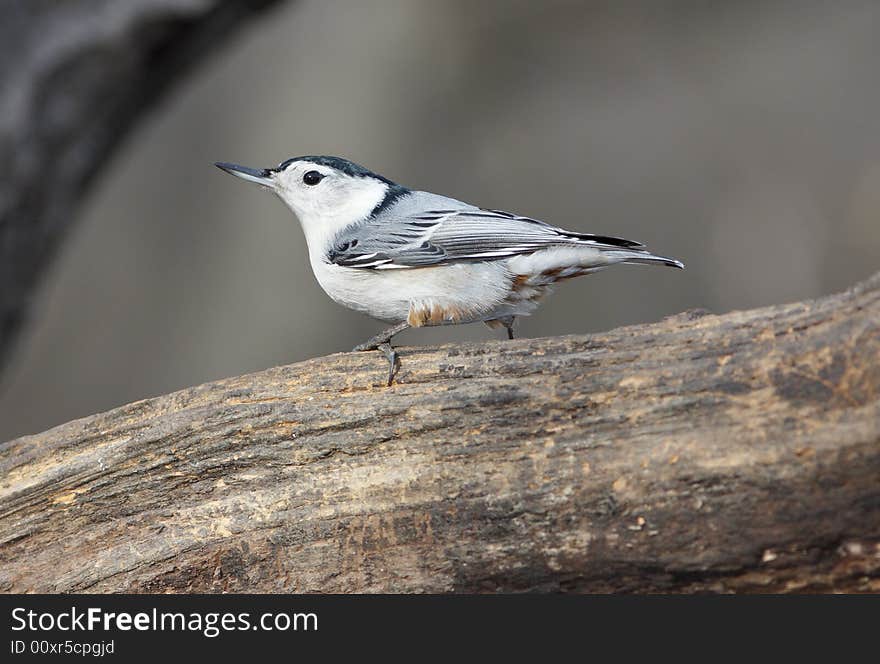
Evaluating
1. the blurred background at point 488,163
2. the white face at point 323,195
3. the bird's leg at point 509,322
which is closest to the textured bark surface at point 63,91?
the blurred background at point 488,163

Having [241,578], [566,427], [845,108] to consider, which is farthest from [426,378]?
[845,108]

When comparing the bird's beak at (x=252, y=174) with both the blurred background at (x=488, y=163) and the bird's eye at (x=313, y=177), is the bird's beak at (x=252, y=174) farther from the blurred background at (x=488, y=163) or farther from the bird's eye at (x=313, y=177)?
the blurred background at (x=488, y=163)

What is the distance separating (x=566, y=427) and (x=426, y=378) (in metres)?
0.39

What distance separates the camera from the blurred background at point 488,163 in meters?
5.66

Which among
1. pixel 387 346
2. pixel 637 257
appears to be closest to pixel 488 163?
pixel 637 257

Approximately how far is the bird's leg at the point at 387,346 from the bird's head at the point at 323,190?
459 mm

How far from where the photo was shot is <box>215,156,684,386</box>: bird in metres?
2.73

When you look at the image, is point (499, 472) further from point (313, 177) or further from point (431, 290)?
point (313, 177)

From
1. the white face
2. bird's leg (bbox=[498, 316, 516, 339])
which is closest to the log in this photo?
bird's leg (bbox=[498, 316, 516, 339])

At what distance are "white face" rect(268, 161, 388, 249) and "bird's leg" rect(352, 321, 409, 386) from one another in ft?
1.47

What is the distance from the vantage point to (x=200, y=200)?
704 centimetres

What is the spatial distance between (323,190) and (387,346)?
2.47 ft

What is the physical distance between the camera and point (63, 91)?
13.0ft

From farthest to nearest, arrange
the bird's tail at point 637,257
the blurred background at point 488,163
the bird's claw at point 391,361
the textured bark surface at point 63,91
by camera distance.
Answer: the blurred background at point 488,163, the textured bark surface at point 63,91, the bird's tail at point 637,257, the bird's claw at point 391,361
